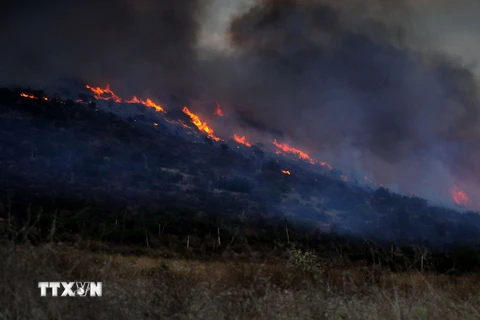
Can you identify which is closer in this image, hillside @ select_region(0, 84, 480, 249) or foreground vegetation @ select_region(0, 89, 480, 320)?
foreground vegetation @ select_region(0, 89, 480, 320)

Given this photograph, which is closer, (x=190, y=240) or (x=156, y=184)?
(x=190, y=240)

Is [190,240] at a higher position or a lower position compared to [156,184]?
lower

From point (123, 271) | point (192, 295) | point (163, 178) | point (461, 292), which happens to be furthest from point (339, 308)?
point (163, 178)

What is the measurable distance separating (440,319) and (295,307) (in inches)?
66.5

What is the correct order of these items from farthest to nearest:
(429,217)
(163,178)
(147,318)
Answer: (429,217)
(163,178)
(147,318)

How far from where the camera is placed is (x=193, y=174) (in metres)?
172

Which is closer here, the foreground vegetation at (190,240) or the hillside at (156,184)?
the foreground vegetation at (190,240)

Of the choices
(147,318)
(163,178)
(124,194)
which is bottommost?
(147,318)

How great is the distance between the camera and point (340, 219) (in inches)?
6152

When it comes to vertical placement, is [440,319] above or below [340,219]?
below

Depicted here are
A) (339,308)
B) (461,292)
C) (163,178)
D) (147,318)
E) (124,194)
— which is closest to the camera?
(147,318)

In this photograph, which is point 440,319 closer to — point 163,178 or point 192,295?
point 192,295

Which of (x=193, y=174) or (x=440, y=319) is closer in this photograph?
(x=440, y=319)

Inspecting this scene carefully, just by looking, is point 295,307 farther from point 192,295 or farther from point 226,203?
point 226,203
